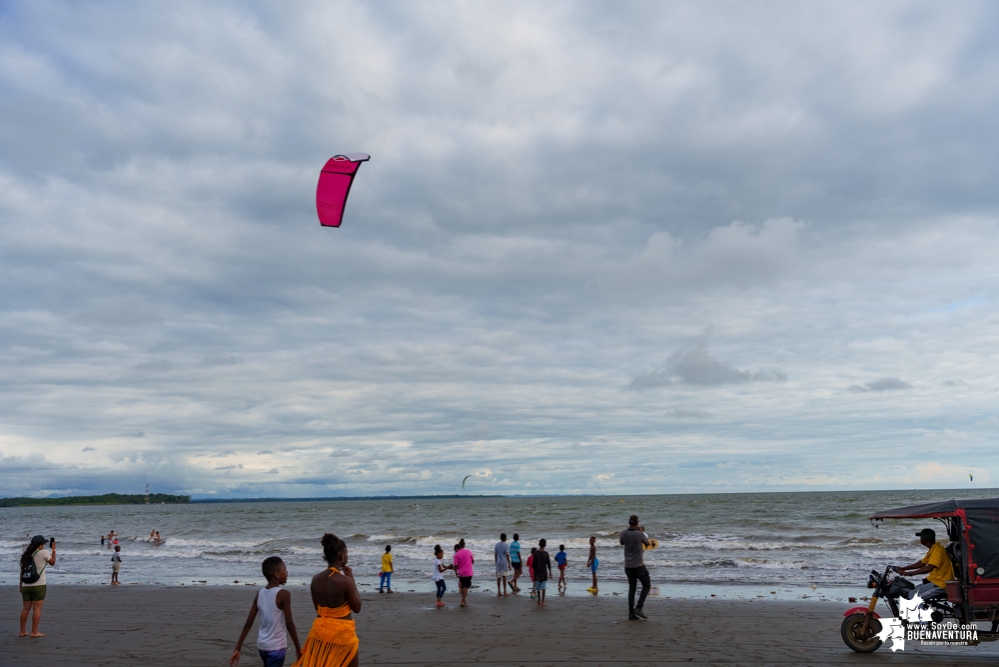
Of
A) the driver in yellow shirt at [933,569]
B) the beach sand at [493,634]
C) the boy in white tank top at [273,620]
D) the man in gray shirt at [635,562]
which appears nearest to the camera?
the boy in white tank top at [273,620]

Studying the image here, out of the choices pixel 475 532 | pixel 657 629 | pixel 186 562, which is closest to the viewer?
pixel 657 629

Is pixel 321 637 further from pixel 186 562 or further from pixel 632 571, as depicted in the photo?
pixel 186 562

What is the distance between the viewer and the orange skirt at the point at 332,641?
5.23 m

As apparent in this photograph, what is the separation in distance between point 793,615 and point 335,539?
10.2m

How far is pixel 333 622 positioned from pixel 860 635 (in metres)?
7.19

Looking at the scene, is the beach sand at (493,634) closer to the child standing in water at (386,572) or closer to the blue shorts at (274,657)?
the child standing in water at (386,572)

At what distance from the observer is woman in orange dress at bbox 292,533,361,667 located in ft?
17.1

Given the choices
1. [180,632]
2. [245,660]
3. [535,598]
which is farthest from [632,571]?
[180,632]

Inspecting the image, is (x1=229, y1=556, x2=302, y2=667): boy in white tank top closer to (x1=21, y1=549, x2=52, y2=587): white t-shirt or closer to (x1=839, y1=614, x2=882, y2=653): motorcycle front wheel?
(x1=21, y1=549, x2=52, y2=587): white t-shirt

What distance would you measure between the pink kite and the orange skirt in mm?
9587

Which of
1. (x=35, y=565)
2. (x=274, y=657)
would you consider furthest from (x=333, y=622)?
(x=35, y=565)

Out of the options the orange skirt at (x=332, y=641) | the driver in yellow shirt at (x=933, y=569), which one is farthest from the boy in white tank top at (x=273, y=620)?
the driver in yellow shirt at (x=933, y=569)

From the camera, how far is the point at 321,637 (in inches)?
206

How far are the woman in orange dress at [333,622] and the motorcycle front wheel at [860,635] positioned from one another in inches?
273
